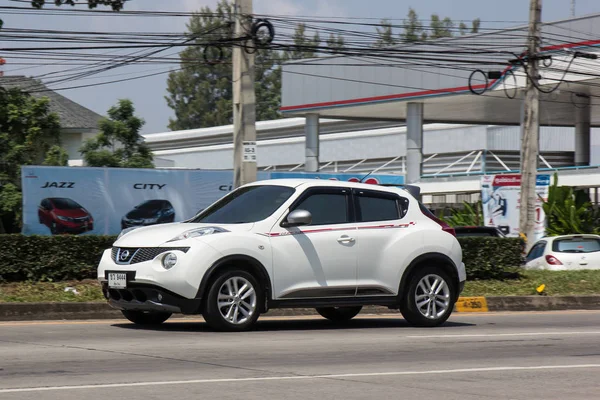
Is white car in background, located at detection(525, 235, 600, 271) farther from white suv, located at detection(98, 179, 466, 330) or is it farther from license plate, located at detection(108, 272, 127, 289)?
license plate, located at detection(108, 272, 127, 289)

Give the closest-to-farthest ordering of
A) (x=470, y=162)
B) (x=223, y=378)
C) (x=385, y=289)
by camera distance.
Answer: (x=223, y=378), (x=385, y=289), (x=470, y=162)

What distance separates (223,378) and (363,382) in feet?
3.72

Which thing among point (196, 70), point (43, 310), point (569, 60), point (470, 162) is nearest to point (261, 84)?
point (196, 70)

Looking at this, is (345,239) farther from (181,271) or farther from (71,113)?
(71,113)

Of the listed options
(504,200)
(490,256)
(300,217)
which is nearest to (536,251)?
(490,256)

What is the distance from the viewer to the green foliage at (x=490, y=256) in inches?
745

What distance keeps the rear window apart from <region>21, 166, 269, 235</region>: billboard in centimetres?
965

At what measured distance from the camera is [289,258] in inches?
458

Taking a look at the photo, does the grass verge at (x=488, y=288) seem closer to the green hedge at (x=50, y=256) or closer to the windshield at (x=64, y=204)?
the green hedge at (x=50, y=256)

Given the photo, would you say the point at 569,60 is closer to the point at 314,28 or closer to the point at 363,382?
the point at 314,28

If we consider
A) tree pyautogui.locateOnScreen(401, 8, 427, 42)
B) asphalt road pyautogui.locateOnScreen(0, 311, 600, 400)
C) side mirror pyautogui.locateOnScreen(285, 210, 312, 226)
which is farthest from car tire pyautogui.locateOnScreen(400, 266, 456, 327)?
tree pyautogui.locateOnScreen(401, 8, 427, 42)

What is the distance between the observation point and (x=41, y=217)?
2508 cm

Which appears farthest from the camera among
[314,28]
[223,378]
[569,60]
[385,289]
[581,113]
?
[581,113]

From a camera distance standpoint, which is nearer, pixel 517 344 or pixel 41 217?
pixel 517 344
